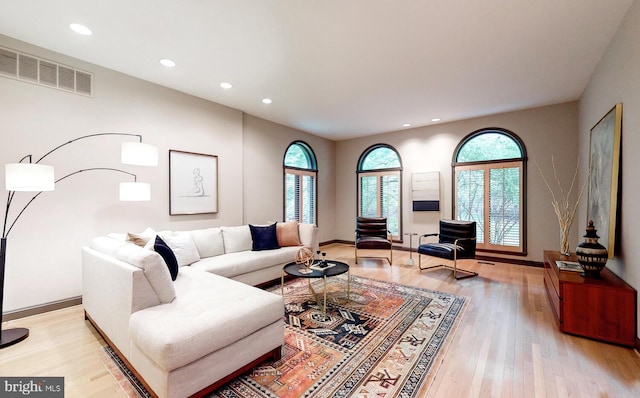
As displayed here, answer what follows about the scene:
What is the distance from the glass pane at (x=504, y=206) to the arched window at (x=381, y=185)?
6.20ft

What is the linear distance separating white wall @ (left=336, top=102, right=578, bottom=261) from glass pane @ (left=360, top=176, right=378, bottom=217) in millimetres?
229

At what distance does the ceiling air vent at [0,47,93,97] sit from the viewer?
276cm

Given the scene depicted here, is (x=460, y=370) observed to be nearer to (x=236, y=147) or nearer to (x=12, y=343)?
(x=12, y=343)

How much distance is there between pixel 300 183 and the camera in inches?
258

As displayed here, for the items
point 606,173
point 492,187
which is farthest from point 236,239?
point 492,187

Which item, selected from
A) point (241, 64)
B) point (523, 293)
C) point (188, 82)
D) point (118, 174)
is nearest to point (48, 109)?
point (118, 174)

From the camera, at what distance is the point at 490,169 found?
535 centimetres

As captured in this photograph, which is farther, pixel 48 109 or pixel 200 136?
pixel 200 136

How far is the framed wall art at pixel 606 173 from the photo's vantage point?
2639 millimetres

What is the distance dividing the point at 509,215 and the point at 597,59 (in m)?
2.84

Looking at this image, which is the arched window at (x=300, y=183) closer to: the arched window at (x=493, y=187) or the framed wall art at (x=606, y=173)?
the arched window at (x=493, y=187)

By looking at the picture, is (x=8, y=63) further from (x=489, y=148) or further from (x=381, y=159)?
(x=489, y=148)

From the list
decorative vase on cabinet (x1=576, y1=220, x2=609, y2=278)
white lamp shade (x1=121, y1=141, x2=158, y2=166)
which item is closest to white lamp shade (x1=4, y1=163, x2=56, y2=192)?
white lamp shade (x1=121, y1=141, x2=158, y2=166)

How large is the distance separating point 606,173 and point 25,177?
219 inches
